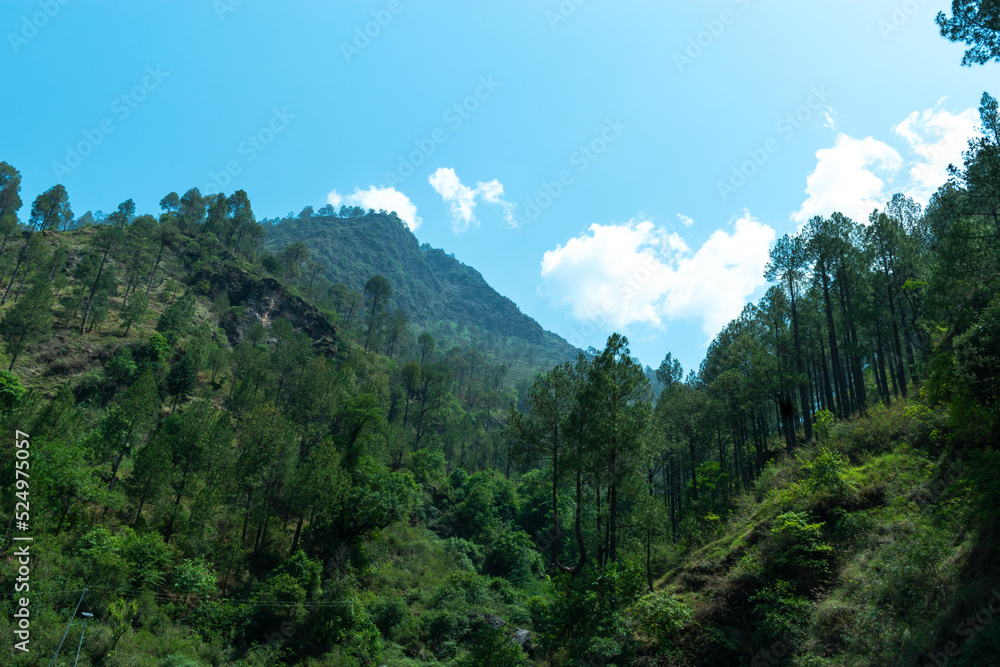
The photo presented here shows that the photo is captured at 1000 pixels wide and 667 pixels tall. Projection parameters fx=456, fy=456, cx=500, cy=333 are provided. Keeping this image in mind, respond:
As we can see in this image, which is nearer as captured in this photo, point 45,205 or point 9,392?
point 9,392

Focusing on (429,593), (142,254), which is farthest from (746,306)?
(142,254)

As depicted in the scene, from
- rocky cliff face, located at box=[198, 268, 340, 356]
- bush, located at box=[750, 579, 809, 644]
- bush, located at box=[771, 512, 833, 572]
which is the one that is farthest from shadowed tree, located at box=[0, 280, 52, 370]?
bush, located at box=[771, 512, 833, 572]

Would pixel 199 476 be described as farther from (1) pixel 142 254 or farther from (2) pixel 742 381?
(1) pixel 142 254

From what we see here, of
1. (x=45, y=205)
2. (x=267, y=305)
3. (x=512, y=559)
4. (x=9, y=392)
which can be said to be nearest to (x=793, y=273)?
(x=512, y=559)

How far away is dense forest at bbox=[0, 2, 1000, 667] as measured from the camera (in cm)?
1218

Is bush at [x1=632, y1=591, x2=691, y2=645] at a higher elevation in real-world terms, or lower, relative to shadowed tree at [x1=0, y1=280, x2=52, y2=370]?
lower

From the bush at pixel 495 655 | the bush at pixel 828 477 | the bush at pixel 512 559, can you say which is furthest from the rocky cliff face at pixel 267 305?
the bush at pixel 828 477

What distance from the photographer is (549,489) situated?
29469 mm

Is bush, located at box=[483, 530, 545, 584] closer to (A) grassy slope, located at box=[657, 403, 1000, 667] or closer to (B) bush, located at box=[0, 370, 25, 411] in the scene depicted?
(A) grassy slope, located at box=[657, 403, 1000, 667]

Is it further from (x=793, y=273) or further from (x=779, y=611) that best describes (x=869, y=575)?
(x=793, y=273)

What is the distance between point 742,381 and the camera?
34719 millimetres

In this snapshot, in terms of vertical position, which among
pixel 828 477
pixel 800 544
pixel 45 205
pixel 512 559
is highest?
pixel 45 205

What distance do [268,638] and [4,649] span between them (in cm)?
1219

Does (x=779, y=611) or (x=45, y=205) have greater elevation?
(x=45, y=205)
